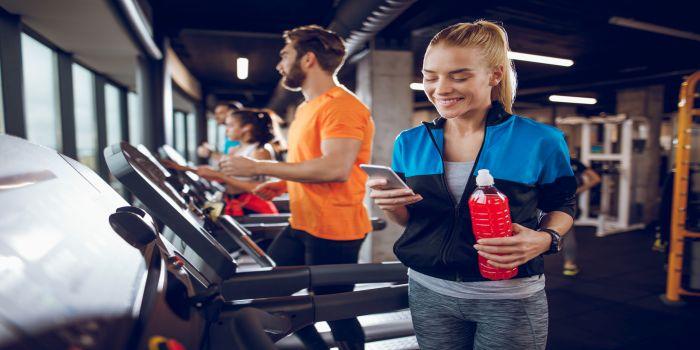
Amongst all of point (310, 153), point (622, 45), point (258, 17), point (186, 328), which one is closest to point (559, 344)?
point (310, 153)

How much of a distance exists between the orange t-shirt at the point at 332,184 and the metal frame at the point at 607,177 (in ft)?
23.0

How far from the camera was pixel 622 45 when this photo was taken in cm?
708

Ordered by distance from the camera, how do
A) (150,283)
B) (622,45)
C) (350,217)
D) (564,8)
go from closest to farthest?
(150,283) < (350,217) < (564,8) < (622,45)

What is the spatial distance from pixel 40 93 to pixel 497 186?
16.8 ft

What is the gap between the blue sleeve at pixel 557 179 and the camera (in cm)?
105

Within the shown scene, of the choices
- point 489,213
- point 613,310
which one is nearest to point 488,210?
point 489,213

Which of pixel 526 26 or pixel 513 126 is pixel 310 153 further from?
pixel 526 26

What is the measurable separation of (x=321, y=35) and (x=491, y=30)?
947 mm

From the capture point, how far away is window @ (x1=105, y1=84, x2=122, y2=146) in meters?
7.34

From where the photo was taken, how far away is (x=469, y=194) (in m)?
1.06

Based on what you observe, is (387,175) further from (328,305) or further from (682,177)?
(682,177)

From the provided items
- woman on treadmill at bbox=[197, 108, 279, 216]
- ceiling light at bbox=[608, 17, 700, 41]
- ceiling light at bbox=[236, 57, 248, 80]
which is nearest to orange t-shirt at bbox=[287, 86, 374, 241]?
ceiling light at bbox=[236, 57, 248, 80]

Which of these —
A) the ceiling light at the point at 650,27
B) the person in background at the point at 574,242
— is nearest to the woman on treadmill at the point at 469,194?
the person in background at the point at 574,242

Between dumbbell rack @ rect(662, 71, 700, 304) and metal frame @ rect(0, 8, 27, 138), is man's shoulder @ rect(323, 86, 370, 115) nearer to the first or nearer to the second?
metal frame @ rect(0, 8, 27, 138)
